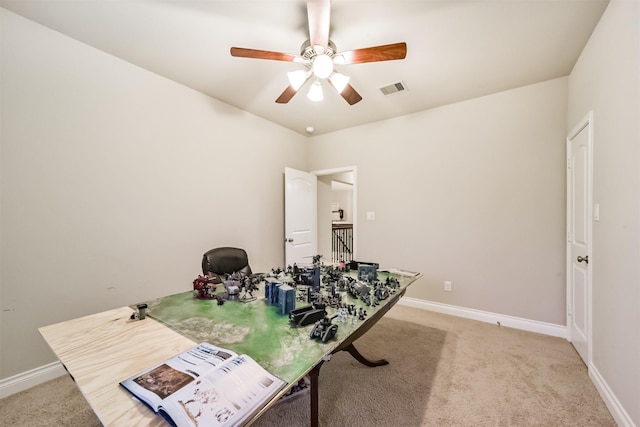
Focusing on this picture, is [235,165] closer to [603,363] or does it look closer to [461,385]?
[461,385]

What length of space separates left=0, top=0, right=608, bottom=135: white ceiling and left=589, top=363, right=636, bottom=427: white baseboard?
247cm

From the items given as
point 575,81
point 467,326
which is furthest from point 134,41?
point 467,326

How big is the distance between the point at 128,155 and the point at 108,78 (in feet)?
2.12

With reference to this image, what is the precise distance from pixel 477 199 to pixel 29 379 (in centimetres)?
431

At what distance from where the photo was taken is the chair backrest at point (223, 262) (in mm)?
2371

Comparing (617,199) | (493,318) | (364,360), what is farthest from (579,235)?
(364,360)

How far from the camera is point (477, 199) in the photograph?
3.01 meters

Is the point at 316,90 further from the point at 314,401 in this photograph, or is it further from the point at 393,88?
the point at 314,401

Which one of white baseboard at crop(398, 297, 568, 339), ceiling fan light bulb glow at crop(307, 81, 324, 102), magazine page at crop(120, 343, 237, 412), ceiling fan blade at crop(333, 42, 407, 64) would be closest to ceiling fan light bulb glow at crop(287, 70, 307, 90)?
ceiling fan light bulb glow at crop(307, 81, 324, 102)

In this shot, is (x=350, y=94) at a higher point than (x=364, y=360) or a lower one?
higher

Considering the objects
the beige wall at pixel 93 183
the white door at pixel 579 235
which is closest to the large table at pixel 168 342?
the beige wall at pixel 93 183

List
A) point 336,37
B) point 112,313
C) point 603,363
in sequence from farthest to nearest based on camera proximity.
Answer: point 336,37
point 603,363
point 112,313

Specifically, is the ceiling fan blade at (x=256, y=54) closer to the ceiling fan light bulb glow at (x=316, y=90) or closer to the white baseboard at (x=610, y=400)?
the ceiling fan light bulb glow at (x=316, y=90)

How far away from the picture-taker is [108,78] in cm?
221
